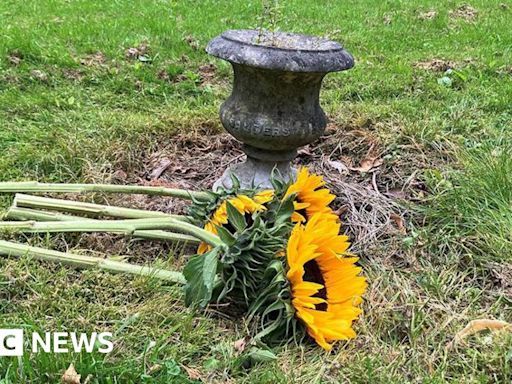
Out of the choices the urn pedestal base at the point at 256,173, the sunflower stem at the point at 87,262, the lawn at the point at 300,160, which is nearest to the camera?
the lawn at the point at 300,160

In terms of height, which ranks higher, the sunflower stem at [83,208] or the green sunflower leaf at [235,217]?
the green sunflower leaf at [235,217]

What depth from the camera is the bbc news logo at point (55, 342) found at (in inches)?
68.2

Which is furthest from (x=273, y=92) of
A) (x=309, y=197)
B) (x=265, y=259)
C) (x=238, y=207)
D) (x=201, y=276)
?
(x=201, y=276)

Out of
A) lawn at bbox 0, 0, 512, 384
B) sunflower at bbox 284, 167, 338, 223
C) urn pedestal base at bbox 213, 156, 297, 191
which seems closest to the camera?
lawn at bbox 0, 0, 512, 384

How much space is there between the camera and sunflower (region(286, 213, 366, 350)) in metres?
1.90

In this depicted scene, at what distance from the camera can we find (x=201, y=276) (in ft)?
6.31

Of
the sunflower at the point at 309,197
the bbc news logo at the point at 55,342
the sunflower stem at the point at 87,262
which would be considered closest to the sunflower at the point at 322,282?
the sunflower at the point at 309,197

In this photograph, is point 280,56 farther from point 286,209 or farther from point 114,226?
point 114,226

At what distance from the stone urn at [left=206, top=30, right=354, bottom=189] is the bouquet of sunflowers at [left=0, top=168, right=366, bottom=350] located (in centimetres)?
38

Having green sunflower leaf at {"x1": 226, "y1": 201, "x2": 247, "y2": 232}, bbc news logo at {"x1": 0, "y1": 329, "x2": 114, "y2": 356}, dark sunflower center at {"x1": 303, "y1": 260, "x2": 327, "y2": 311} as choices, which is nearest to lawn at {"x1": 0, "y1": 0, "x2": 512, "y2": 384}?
bbc news logo at {"x1": 0, "y1": 329, "x2": 114, "y2": 356}

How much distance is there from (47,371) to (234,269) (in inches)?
23.8

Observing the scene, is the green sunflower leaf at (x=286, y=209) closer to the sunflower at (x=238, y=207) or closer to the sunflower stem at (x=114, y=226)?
the sunflower at (x=238, y=207)

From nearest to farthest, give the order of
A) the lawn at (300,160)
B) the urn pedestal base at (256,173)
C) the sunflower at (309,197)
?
the lawn at (300,160), the sunflower at (309,197), the urn pedestal base at (256,173)

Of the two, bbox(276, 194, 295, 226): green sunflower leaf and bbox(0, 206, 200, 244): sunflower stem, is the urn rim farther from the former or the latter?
bbox(0, 206, 200, 244): sunflower stem
